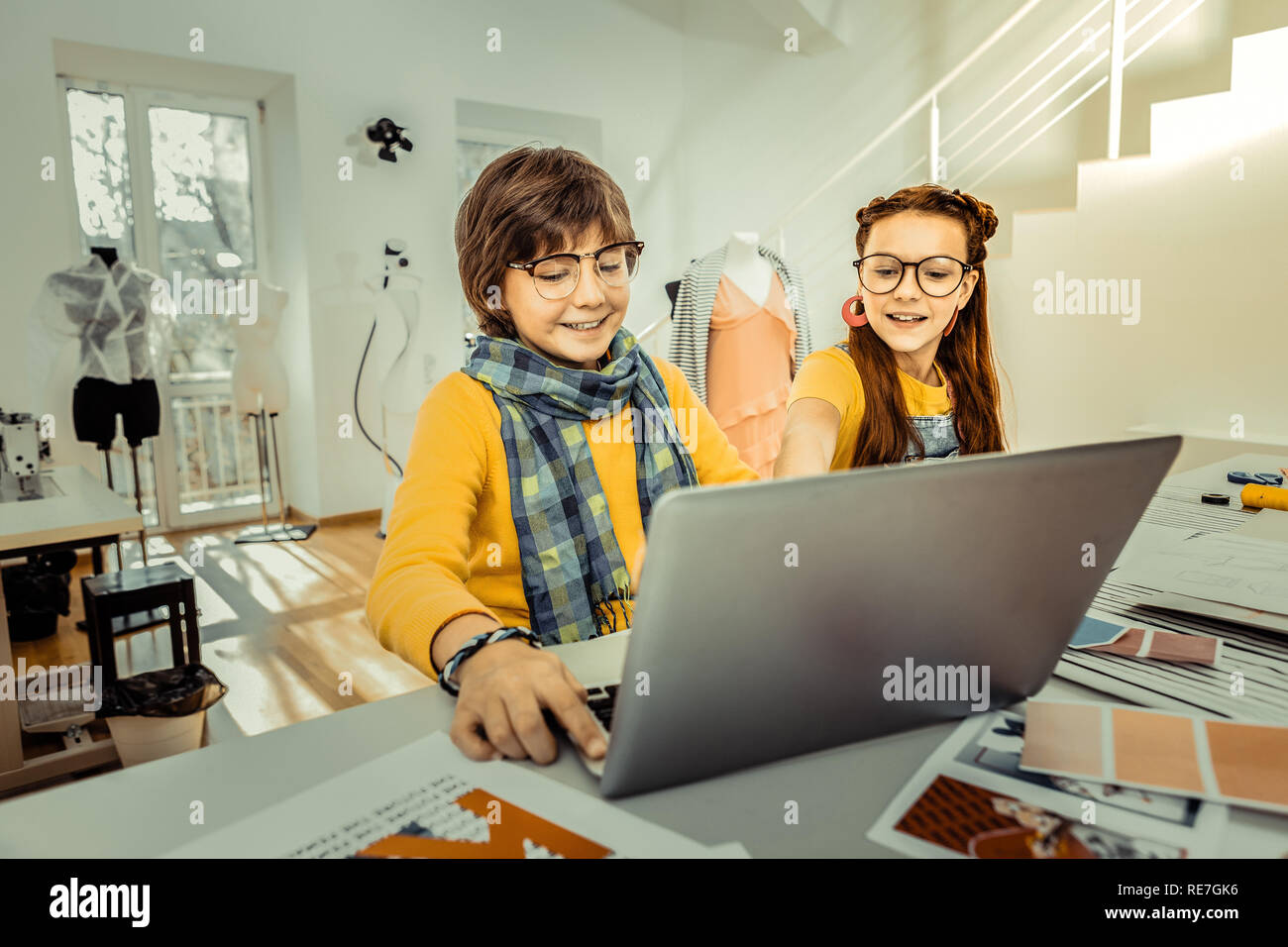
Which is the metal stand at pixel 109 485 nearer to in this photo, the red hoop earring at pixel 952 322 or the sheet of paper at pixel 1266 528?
the red hoop earring at pixel 952 322

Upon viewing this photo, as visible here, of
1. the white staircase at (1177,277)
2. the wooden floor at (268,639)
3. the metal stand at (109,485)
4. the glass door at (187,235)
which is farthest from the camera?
the glass door at (187,235)

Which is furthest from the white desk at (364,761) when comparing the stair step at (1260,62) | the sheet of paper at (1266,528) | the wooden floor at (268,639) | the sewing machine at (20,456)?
the stair step at (1260,62)

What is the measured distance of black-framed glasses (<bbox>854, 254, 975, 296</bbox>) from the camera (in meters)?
1.35

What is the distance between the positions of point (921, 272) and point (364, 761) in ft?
3.66

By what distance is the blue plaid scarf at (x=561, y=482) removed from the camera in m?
1.09

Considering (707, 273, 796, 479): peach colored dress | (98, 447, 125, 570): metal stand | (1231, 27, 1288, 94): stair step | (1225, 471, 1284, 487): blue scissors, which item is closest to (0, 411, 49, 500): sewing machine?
(98, 447, 125, 570): metal stand

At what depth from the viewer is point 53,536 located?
1843mm

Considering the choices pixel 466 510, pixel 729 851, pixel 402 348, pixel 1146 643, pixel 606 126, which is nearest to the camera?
pixel 729 851

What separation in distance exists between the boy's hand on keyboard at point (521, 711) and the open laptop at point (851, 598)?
0.03 m

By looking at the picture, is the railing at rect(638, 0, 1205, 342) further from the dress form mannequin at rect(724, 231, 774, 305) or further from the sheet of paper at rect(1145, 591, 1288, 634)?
the sheet of paper at rect(1145, 591, 1288, 634)

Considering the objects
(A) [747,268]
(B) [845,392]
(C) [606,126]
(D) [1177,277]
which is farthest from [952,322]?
(C) [606,126]

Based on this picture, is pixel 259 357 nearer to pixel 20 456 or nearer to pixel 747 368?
pixel 20 456

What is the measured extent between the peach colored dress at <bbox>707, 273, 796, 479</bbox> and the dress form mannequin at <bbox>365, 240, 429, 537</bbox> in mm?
2206

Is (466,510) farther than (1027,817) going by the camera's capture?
Yes
